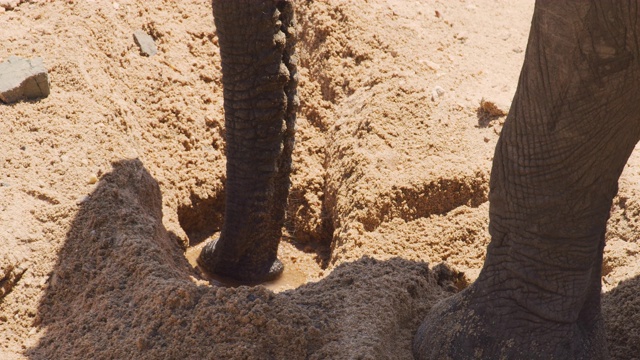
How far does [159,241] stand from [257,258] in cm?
54

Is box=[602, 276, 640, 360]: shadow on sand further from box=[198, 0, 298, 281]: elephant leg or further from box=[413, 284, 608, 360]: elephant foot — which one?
box=[198, 0, 298, 281]: elephant leg

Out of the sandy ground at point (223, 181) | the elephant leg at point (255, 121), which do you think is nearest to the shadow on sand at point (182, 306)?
the sandy ground at point (223, 181)

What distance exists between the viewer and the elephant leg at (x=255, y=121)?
9.71 ft

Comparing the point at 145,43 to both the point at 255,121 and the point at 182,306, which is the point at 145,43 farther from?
the point at 182,306

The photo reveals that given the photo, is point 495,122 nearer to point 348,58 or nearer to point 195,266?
point 348,58

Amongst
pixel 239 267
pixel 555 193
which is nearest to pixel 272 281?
pixel 239 267

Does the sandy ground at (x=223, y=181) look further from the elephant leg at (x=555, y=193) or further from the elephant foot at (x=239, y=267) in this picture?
the elephant leg at (x=555, y=193)

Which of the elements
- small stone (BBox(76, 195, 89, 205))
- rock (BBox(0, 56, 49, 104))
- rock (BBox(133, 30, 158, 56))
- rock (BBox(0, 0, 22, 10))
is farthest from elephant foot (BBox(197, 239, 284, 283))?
rock (BBox(0, 0, 22, 10))

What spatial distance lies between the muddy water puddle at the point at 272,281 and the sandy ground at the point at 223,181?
0.04ft

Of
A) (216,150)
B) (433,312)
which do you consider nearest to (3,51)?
(216,150)

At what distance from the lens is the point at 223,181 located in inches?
157

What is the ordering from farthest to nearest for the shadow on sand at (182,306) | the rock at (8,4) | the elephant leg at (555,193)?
the rock at (8,4) → the shadow on sand at (182,306) → the elephant leg at (555,193)

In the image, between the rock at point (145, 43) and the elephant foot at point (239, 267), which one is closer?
the elephant foot at point (239, 267)

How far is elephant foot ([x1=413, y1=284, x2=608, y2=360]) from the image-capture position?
2.40 meters
